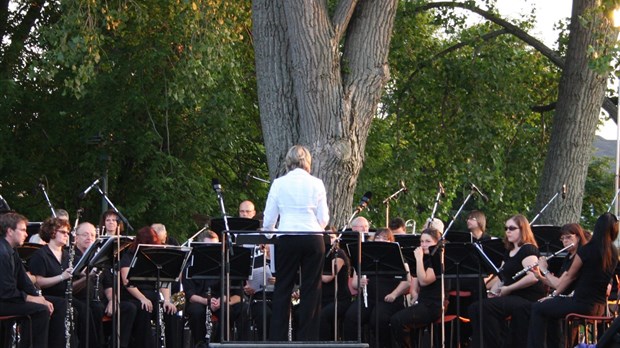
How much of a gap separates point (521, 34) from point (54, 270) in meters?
13.4

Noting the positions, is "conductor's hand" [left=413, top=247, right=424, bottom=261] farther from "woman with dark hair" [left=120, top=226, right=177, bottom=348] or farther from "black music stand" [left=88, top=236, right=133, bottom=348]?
"black music stand" [left=88, top=236, right=133, bottom=348]

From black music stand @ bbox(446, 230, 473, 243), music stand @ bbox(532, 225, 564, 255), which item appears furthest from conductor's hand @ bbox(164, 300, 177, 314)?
music stand @ bbox(532, 225, 564, 255)

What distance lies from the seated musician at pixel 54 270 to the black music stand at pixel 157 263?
811 millimetres

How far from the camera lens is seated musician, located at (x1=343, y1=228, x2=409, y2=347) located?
53.2 feet

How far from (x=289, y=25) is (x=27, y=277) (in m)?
6.20

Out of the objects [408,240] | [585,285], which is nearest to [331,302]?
[408,240]

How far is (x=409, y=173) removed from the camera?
27641mm

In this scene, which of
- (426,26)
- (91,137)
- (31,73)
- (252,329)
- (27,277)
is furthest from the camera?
(426,26)

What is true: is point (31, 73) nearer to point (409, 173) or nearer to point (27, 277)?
point (27, 277)

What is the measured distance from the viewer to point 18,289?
13742mm

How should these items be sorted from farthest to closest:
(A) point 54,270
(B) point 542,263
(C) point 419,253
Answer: (C) point 419,253 < (A) point 54,270 < (B) point 542,263

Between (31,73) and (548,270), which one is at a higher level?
(31,73)

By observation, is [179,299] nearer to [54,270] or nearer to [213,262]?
[213,262]

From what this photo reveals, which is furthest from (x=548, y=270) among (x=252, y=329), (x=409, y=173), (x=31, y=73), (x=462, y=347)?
(x=409, y=173)
